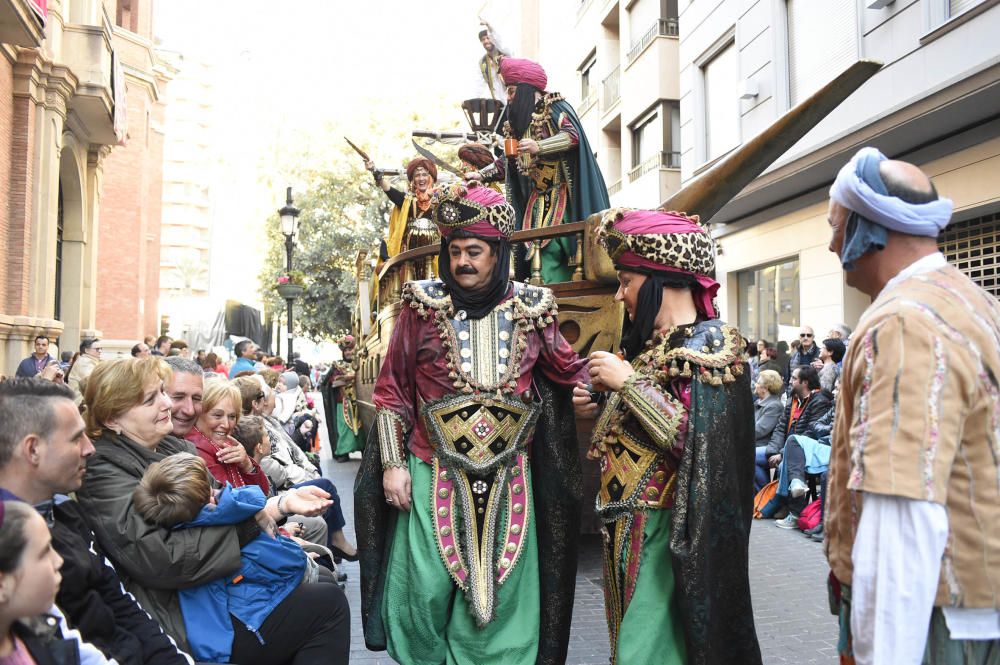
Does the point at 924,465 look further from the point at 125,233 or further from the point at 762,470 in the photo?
the point at 125,233

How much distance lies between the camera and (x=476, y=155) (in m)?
8.55

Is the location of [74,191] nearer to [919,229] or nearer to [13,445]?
[13,445]

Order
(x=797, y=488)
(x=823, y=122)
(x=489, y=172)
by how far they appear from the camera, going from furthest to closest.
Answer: (x=823, y=122) → (x=489, y=172) → (x=797, y=488)

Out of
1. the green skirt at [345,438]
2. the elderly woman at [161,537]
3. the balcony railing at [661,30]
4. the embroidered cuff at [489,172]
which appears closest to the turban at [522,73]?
the embroidered cuff at [489,172]

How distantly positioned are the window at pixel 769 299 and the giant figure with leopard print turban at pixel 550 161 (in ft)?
29.1

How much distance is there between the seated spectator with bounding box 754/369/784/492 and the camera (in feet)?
29.7

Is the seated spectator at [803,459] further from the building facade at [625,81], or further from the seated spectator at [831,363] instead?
the building facade at [625,81]

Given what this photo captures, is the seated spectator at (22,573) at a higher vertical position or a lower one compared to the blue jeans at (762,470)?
higher

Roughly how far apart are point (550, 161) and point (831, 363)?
4675 millimetres

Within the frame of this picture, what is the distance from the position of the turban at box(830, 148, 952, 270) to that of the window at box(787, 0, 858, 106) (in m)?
10.6

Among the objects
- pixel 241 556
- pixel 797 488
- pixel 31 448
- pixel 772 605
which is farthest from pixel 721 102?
pixel 31 448

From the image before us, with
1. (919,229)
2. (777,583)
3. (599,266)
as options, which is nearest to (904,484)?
(919,229)

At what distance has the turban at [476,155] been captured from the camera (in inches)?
333

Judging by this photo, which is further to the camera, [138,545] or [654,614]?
[654,614]
